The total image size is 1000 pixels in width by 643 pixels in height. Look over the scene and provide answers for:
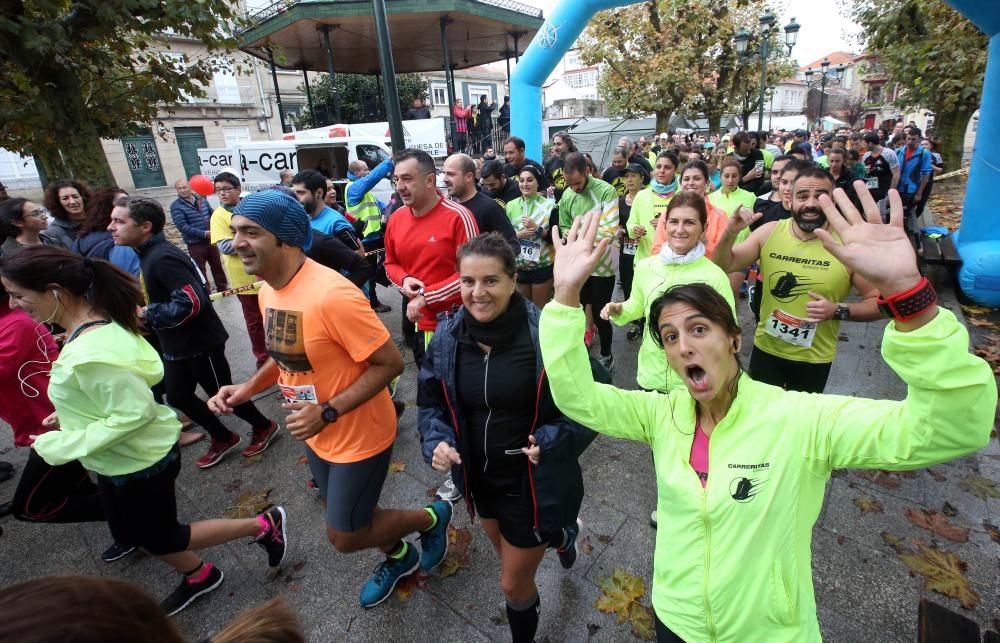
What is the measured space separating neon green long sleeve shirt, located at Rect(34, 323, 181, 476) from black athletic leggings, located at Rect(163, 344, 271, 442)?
1590mm

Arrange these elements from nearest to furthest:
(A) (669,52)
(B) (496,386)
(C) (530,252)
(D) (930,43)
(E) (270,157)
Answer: (B) (496,386) < (C) (530,252) < (D) (930,43) < (E) (270,157) < (A) (669,52)

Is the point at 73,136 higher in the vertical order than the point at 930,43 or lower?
lower

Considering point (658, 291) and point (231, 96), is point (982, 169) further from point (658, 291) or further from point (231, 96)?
point (231, 96)

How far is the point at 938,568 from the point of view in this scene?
2.69 metres

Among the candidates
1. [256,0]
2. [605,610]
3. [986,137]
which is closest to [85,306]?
[605,610]

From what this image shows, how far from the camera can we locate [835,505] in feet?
Answer: 10.5

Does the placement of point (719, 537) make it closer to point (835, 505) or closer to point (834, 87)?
point (835, 505)

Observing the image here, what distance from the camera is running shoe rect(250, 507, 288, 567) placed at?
2.92 meters

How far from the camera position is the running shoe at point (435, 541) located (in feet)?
9.36

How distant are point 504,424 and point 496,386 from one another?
0.17 metres

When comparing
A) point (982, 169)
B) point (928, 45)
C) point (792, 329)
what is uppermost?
point (928, 45)

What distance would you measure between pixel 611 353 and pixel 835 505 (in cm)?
257

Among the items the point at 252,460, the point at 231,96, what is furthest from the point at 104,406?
the point at 231,96

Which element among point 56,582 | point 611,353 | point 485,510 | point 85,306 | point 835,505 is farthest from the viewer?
point 611,353
